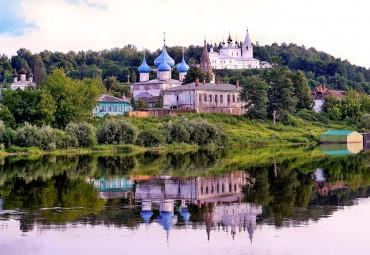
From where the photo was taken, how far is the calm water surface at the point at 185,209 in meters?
16.0

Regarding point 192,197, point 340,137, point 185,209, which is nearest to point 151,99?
point 340,137

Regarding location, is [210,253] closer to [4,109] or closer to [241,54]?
[4,109]

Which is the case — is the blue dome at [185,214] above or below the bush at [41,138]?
below

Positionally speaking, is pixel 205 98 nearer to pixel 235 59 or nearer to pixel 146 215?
pixel 146 215

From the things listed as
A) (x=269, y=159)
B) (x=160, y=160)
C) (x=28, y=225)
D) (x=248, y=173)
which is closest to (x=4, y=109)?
(x=160, y=160)

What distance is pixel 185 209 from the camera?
2061 centimetres

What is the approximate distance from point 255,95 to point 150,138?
18184 millimetres

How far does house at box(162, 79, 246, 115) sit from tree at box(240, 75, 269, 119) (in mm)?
3014

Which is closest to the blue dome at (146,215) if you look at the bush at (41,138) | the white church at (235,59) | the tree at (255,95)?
the bush at (41,138)

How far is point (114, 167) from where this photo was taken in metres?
35.1

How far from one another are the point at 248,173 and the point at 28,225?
15.2m

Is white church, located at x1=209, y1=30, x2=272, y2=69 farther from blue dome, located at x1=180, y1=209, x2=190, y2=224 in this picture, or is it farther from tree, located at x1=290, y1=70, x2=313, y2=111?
blue dome, located at x1=180, y1=209, x2=190, y2=224

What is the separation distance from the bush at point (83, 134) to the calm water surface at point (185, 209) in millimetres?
12230

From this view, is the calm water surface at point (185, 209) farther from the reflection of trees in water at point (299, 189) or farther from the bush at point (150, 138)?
the bush at point (150, 138)
